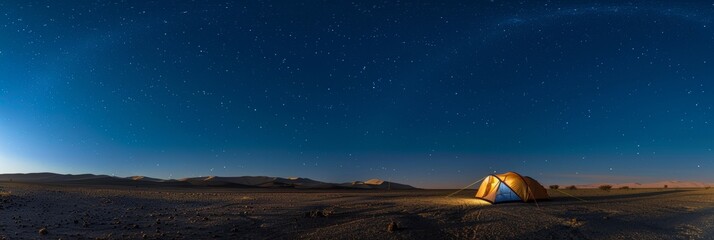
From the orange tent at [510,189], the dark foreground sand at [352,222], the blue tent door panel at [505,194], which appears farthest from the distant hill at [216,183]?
the dark foreground sand at [352,222]

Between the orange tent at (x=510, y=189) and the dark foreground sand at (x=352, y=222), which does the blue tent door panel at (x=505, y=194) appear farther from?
the dark foreground sand at (x=352, y=222)

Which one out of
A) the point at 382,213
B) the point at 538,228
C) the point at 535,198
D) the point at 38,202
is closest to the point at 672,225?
the point at 538,228

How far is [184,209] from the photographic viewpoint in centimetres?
1772

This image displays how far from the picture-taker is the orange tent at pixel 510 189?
21.2m

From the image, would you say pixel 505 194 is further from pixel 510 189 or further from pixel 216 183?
pixel 216 183

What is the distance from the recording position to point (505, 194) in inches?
838

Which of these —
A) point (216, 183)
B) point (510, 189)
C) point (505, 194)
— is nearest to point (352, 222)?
point (505, 194)

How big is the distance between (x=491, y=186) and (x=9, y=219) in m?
20.8

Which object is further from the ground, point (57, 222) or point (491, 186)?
point (491, 186)

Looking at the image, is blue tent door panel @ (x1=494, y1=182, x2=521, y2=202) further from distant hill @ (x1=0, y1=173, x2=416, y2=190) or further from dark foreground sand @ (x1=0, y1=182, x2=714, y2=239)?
distant hill @ (x1=0, y1=173, x2=416, y2=190)

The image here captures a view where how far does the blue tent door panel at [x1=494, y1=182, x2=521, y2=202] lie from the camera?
21.2 m

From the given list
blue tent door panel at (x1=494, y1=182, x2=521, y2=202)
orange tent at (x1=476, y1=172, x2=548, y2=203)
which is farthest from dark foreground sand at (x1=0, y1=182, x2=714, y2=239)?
blue tent door panel at (x1=494, y1=182, x2=521, y2=202)

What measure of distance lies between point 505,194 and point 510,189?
39 centimetres

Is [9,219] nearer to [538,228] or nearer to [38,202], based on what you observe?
[38,202]
